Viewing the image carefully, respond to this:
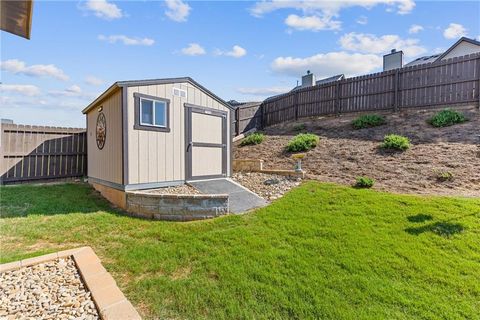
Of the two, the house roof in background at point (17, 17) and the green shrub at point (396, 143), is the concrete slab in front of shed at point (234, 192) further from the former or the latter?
the green shrub at point (396, 143)

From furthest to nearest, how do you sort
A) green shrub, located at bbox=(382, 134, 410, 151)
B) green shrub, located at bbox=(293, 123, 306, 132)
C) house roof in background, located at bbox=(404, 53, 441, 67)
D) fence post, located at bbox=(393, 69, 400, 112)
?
house roof in background, located at bbox=(404, 53, 441, 67), green shrub, located at bbox=(293, 123, 306, 132), fence post, located at bbox=(393, 69, 400, 112), green shrub, located at bbox=(382, 134, 410, 151)

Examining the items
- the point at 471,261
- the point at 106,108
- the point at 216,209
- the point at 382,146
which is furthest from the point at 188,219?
the point at 382,146

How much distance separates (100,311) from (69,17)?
6037mm

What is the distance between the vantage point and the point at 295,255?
3.20m

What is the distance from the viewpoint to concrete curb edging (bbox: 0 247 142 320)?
227 centimetres

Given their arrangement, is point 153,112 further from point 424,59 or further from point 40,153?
point 424,59

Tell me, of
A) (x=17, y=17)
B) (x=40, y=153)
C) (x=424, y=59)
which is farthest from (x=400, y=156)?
(x=424, y=59)

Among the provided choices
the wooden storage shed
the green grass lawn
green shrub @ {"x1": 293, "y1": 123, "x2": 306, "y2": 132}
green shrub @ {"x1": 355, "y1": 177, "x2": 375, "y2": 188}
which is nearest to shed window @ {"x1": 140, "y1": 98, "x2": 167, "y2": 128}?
the wooden storage shed

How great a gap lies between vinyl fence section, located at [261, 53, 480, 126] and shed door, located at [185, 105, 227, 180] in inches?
255

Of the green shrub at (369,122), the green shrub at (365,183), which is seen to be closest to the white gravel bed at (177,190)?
the green shrub at (365,183)

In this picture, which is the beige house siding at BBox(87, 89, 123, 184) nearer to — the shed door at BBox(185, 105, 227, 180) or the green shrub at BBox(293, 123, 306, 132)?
the shed door at BBox(185, 105, 227, 180)

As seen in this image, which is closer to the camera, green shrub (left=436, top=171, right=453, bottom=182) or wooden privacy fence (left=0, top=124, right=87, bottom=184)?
green shrub (left=436, top=171, right=453, bottom=182)

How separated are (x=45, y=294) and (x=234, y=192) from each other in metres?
3.90

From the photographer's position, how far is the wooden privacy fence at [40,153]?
7637 mm
